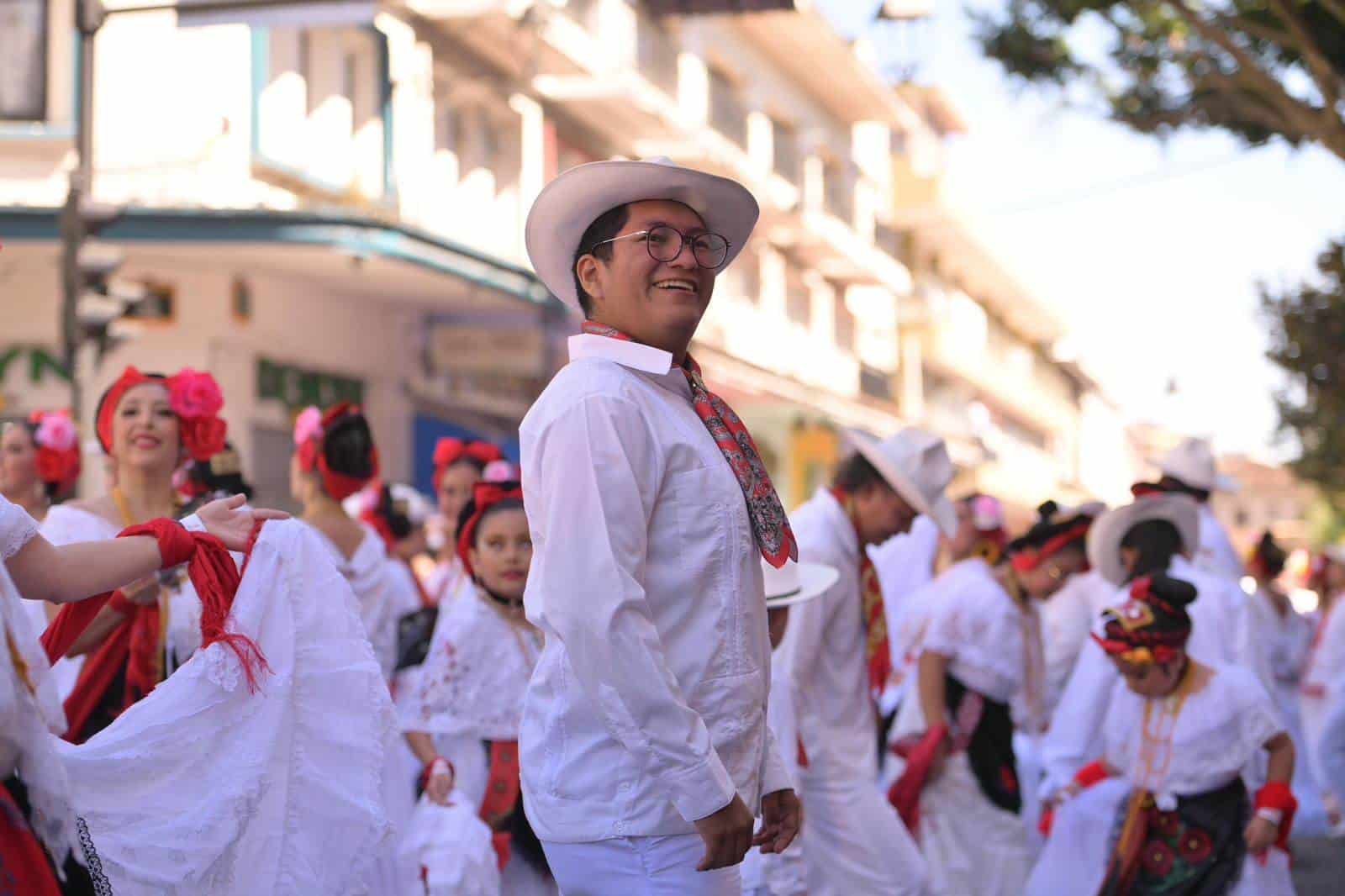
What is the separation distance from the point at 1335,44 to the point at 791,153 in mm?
27759

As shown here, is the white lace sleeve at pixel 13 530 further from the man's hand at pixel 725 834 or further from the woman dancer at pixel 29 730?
the man's hand at pixel 725 834

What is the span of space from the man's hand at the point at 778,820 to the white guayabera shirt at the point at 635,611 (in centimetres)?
30

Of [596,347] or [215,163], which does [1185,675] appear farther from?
[215,163]

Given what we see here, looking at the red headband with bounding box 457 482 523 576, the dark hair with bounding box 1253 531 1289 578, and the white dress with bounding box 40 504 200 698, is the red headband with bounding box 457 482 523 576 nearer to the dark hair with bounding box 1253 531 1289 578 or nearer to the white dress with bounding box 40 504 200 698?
the white dress with bounding box 40 504 200 698

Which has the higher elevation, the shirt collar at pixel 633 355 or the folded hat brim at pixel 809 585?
the shirt collar at pixel 633 355

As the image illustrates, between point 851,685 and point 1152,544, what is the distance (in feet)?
8.71

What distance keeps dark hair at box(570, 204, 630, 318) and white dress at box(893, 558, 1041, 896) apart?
4.43 meters

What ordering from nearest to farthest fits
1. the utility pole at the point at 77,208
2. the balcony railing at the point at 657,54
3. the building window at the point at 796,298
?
the utility pole at the point at 77,208
the balcony railing at the point at 657,54
the building window at the point at 796,298

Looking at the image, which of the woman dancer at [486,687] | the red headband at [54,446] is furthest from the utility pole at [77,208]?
the woman dancer at [486,687]

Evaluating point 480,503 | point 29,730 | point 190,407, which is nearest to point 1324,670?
point 480,503

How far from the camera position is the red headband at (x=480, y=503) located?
6918mm

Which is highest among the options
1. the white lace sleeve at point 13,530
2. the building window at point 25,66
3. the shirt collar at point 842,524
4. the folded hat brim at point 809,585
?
the building window at point 25,66

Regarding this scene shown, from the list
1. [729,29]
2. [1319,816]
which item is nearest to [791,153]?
[729,29]

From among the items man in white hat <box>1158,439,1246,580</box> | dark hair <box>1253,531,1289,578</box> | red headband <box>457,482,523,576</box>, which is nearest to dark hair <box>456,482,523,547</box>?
red headband <box>457,482,523,576</box>
